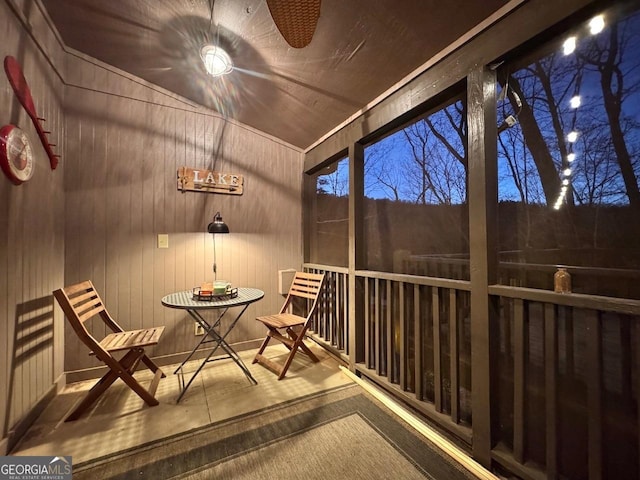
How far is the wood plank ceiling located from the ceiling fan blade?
257 millimetres

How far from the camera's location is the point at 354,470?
136 centimetres

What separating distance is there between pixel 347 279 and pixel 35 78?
2.82 meters

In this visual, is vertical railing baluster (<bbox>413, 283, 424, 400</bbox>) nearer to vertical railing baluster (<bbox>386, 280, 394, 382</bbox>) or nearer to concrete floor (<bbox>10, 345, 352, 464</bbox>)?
vertical railing baluster (<bbox>386, 280, 394, 382</bbox>)

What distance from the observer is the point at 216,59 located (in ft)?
6.44

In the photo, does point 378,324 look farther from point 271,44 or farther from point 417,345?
point 271,44

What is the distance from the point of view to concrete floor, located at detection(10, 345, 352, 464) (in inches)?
61.9

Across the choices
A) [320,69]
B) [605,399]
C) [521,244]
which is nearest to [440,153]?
[521,244]

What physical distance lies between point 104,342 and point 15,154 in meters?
1.38

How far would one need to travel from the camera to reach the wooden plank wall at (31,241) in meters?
1.49

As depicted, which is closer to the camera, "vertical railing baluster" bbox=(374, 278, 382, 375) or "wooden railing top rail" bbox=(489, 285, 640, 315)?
"wooden railing top rail" bbox=(489, 285, 640, 315)

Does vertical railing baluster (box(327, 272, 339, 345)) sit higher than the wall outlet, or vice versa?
the wall outlet

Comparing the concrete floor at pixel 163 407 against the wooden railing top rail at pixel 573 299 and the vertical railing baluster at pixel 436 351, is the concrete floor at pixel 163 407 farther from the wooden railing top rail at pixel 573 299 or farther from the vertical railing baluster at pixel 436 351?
the wooden railing top rail at pixel 573 299

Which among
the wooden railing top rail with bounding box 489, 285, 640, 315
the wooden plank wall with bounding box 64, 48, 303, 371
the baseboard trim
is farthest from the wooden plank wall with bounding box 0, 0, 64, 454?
the wooden railing top rail with bounding box 489, 285, 640, 315

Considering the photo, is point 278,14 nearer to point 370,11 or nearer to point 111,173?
point 370,11
